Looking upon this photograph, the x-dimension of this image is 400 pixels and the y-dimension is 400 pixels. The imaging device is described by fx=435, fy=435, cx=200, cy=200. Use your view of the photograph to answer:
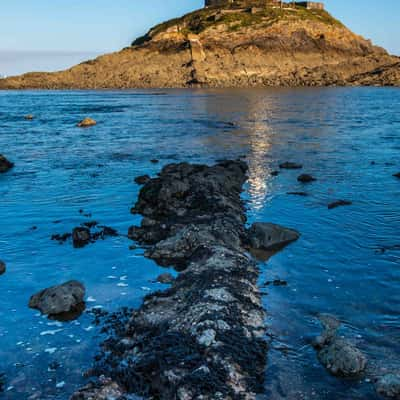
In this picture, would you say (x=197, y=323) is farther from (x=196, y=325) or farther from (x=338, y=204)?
(x=338, y=204)

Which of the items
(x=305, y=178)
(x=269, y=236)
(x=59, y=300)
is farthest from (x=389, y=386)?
(x=305, y=178)

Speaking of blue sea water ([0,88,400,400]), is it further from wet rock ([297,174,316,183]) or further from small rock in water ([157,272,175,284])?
wet rock ([297,174,316,183])

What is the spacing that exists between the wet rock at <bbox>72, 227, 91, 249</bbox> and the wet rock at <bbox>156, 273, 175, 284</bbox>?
165 inches

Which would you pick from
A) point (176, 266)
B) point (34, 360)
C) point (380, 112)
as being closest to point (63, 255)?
point (176, 266)

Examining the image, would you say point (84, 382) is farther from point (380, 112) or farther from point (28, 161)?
point (380, 112)

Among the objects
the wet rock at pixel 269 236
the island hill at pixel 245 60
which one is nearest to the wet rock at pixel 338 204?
the wet rock at pixel 269 236

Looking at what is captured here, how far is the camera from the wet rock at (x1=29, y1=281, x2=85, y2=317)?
11.4 metres

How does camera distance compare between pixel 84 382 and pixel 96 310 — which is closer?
pixel 84 382

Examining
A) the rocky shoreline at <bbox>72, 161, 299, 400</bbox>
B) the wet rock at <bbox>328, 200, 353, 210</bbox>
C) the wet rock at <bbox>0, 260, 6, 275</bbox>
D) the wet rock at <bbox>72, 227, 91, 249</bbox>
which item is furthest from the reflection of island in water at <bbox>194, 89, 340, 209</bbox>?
the wet rock at <bbox>0, 260, 6, 275</bbox>

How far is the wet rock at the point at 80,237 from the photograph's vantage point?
16020 mm

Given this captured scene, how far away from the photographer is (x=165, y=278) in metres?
13.1

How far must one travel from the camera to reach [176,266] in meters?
14.2

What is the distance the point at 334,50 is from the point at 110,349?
165 meters

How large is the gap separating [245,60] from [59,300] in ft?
484
